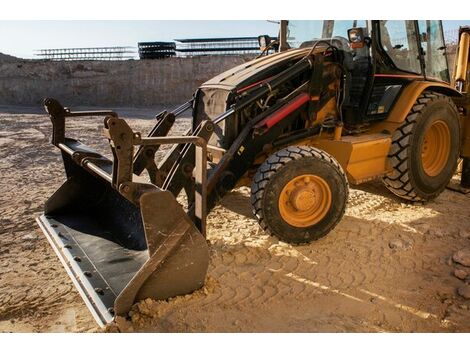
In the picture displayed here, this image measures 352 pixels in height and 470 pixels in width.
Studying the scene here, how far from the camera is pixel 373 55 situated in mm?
4445

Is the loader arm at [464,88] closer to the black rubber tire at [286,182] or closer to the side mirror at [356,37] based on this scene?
the side mirror at [356,37]

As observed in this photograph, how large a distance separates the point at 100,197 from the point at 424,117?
11.3 ft

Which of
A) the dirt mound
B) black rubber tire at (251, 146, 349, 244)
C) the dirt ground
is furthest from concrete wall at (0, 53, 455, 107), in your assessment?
black rubber tire at (251, 146, 349, 244)

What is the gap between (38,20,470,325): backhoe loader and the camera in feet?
9.07

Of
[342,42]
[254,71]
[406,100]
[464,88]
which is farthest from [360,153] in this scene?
[464,88]

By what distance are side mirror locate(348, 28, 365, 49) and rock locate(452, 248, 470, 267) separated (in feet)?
6.91

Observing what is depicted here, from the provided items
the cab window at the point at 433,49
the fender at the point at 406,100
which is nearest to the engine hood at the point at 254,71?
the fender at the point at 406,100

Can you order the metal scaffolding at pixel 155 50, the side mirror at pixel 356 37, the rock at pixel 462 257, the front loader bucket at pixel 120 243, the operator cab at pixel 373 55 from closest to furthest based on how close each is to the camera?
the front loader bucket at pixel 120 243
the rock at pixel 462 257
the side mirror at pixel 356 37
the operator cab at pixel 373 55
the metal scaffolding at pixel 155 50

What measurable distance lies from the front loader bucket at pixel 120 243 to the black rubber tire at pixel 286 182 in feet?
2.82

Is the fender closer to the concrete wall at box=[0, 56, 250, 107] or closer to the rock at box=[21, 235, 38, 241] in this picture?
the rock at box=[21, 235, 38, 241]

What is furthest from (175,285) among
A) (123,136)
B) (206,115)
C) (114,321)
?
(206,115)

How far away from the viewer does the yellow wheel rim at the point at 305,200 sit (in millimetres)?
3672

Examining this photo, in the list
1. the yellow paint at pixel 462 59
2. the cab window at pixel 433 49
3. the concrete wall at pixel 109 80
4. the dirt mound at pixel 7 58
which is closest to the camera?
the cab window at pixel 433 49

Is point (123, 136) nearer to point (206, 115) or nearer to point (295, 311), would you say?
point (295, 311)
